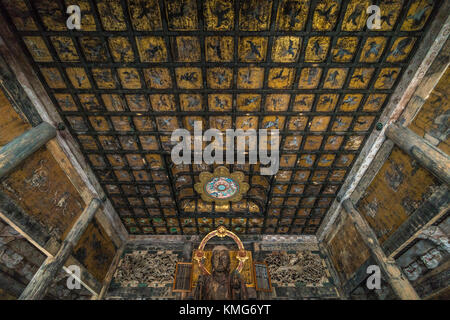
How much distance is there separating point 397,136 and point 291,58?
12.8 feet

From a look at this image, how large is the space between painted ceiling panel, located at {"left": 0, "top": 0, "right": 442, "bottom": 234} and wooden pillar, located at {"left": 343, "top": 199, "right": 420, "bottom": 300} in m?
1.44

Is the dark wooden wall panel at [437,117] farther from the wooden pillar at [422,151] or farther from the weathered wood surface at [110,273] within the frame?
the weathered wood surface at [110,273]

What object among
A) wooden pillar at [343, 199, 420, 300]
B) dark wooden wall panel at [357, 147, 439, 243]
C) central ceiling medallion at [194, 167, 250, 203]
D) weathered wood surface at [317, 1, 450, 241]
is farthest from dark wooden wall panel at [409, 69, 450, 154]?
central ceiling medallion at [194, 167, 250, 203]

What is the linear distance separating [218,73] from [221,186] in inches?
166

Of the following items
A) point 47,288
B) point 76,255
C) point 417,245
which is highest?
point 76,255

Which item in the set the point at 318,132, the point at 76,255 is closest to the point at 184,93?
the point at 318,132

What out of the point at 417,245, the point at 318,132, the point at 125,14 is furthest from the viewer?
the point at 318,132

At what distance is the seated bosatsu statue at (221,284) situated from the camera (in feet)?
15.7

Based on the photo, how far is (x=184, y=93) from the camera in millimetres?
5273

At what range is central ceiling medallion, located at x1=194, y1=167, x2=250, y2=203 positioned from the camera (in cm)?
707

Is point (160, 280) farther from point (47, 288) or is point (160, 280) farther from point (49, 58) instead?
point (49, 58)

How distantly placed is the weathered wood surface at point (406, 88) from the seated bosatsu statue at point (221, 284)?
535cm

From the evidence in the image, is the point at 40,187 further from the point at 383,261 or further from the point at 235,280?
the point at 383,261

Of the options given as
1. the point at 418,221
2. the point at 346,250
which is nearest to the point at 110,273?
the point at 346,250
